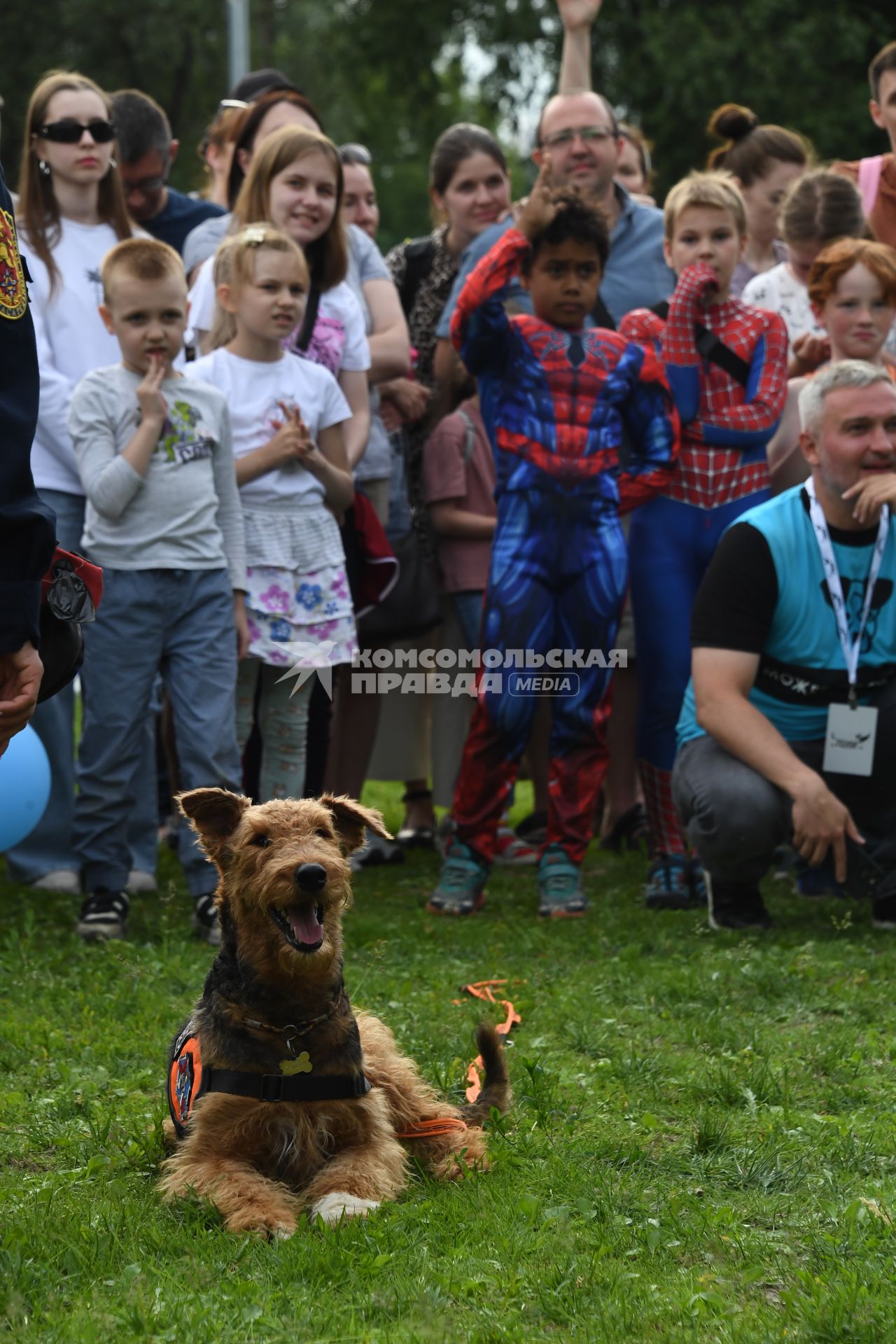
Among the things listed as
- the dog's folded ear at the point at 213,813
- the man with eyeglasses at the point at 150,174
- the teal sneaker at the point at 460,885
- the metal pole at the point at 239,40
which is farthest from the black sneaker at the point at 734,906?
the metal pole at the point at 239,40

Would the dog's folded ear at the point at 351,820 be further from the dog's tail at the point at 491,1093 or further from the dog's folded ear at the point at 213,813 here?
the dog's tail at the point at 491,1093

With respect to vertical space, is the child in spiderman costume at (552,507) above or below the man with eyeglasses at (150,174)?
below

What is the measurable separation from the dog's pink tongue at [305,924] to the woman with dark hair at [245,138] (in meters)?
4.77

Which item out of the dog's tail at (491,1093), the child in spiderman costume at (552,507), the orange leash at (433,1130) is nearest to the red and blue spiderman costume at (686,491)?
the child in spiderman costume at (552,507)

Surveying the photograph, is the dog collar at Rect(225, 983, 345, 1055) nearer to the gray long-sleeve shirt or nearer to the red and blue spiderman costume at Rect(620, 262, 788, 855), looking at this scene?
the gray long-sleeve shirt

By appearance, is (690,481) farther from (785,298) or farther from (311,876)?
(311,876)

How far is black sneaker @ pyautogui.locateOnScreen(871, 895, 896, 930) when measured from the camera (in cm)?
662

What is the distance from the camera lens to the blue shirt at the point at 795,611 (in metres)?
6.57

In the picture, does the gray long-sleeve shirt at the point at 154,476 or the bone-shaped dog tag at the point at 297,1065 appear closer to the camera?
the bone-shaped dog tag at the point at 297,1065

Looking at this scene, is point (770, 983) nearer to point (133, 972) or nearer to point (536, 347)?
point (133, 972)

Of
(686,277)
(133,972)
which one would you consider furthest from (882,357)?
(133,972)

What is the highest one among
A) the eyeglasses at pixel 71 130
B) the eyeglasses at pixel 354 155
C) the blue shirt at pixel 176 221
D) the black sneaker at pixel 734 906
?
the eyeglasses at pixel 354 155

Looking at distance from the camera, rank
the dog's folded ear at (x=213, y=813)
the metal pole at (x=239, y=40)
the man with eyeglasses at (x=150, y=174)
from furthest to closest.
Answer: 1. the metal pole at (x=239, y=40)
2. the man with eyeglasses at (x=150, y=174)
3. the dog's folded ear at (x=213, y=813)

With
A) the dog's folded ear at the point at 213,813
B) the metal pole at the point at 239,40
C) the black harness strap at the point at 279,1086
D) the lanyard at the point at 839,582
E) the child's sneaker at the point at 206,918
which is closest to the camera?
the black harness strap at the point at 279,1086
